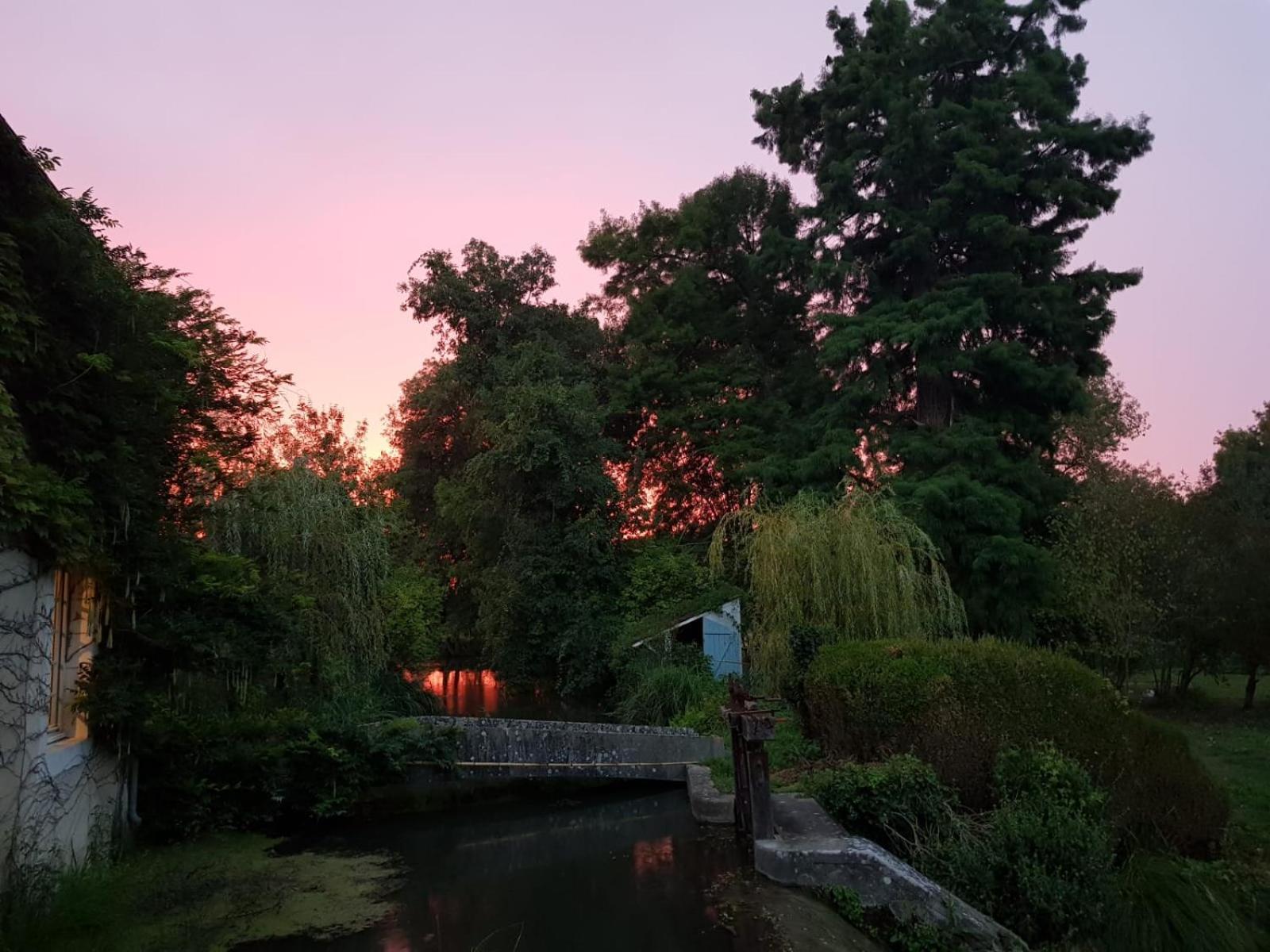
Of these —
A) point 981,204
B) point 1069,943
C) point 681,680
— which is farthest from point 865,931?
point 981,204

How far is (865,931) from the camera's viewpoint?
602 centimetres

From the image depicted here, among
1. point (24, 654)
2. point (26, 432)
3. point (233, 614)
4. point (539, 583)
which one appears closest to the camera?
point (24, 654)

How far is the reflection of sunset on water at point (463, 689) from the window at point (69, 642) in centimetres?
775

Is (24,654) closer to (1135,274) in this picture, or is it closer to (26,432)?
(26,432)

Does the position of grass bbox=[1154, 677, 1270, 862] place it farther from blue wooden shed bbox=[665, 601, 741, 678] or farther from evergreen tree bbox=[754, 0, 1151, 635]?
blue wooden shed bbox=[665, 601, 741, 678]

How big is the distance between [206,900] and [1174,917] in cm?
717

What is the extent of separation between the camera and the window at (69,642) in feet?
20.9

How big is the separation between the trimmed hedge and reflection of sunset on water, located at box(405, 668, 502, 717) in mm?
7949

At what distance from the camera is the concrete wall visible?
5262mm

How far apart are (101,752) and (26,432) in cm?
280

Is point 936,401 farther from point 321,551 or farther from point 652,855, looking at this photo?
point 652,855

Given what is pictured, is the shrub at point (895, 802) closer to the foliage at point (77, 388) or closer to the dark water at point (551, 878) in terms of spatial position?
the dark water at point (551, 878)

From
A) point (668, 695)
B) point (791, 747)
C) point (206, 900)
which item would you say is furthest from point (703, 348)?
point (206, 900)

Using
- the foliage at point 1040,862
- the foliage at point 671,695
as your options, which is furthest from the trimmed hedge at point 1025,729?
the foliage at point 671,695
